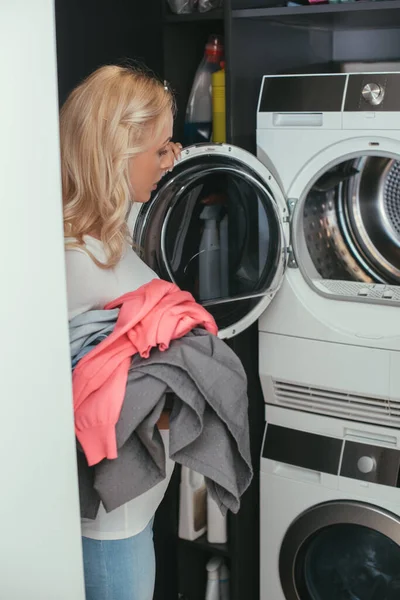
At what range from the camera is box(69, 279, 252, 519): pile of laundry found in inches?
58.5

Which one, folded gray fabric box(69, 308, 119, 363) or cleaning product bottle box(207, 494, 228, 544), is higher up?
folded gray fabric box(69, 308, 119, 363)

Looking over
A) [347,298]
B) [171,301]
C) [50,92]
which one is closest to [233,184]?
[347,298]

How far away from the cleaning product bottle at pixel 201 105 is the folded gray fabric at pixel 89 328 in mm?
989

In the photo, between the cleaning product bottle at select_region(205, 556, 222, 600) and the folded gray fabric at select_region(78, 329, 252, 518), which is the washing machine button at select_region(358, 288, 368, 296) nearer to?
the folded gray fabric at select_region(78, 329, 252, 518)

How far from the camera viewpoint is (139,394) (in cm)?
151

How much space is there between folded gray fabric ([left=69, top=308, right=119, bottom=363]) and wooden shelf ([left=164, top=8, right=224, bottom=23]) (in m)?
1.03

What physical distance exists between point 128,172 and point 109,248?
154 millimetres

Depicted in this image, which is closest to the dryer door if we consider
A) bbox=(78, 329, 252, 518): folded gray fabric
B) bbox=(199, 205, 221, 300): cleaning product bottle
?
bbox=(199, 205, 221, 300): cleaning product bottle

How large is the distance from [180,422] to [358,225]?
109 centimetres

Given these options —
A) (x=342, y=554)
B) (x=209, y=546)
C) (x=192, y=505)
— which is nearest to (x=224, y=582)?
(x=209, y=546)

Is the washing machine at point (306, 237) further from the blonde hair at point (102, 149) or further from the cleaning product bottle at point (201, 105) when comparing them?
the blonde hair at point (102, 149)

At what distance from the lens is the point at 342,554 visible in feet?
8.13

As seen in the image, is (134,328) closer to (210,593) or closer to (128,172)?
(128,172)

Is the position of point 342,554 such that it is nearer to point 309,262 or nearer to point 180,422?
point 309,262
